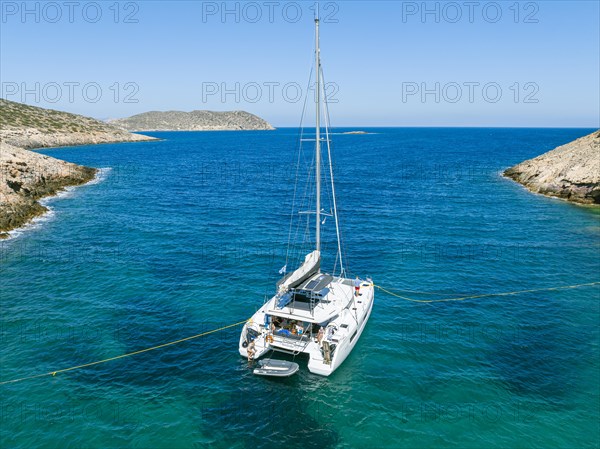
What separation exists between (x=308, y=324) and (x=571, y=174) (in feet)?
218

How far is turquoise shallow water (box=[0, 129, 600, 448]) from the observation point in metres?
20.2

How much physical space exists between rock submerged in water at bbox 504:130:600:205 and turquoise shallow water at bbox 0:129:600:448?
867cm

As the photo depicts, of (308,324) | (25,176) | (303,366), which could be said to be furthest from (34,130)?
(303,366)

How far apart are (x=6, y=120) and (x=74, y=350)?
585ft

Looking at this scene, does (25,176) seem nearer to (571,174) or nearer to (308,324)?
(308,324)

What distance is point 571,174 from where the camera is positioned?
232ft

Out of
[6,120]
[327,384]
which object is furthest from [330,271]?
[6,120]

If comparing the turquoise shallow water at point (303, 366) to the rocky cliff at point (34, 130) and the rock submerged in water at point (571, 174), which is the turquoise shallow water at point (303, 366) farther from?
the rocky cliff at point (34, 130)

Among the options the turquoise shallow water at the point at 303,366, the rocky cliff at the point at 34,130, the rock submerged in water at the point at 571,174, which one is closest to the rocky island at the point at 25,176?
the rocky cliff at the point at 34,130

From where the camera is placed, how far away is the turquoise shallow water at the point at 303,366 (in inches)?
796

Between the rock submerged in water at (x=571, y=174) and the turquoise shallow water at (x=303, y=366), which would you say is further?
the rock submerged in water at (x=571, y=174)

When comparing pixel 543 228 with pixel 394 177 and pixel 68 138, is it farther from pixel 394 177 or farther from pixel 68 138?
pixel 68 138

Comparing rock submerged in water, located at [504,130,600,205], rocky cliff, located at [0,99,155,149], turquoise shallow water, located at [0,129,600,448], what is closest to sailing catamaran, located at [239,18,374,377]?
turquoise shallow water, located at [0,129,600,448]

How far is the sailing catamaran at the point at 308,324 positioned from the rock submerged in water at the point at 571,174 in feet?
190
